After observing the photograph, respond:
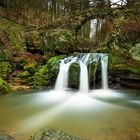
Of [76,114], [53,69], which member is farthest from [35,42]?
[76,114]

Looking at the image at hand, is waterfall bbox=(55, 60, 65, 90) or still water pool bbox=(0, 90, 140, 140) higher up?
waterfall bbox=(55, 60, 65, 90)

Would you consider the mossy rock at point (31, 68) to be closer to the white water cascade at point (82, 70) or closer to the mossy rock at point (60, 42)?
the white water cascade at point (82, 70)

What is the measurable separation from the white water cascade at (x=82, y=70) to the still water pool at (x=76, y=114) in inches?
33.5

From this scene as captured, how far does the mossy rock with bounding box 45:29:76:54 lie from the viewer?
11898mm

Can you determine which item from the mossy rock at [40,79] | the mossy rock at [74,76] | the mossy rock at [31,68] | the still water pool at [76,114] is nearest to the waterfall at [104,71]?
the still water pool at [76,114]

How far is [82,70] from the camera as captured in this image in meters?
9.88

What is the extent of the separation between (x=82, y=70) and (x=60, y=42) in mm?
2692

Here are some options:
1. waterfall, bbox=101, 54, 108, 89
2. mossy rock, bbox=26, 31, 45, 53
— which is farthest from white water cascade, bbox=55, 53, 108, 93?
mossy rock, bbox=26, 31, 45, 53

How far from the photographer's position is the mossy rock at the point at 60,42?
11.9 m

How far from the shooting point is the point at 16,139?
4.18 metres

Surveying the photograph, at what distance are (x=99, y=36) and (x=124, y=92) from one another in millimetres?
7538

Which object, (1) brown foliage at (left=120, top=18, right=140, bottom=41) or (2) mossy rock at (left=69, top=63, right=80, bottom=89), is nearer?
(2) mossy rock at (left=69, top=63, right=80, bottom=89)

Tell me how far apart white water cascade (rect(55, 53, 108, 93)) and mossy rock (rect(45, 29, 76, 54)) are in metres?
1.63

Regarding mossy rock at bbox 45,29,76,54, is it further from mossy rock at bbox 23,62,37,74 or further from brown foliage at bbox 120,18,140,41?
brown foliage at bbox 120,18,140,41
